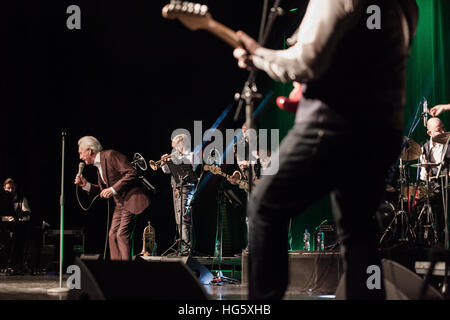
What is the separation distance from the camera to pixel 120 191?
20.0 feet

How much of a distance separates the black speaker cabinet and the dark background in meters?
5.69

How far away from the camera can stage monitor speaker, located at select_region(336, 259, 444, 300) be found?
87.7 inches

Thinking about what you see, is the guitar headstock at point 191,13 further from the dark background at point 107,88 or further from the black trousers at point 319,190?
the dark background at point 107,88

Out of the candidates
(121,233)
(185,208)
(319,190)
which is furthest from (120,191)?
(319,190)

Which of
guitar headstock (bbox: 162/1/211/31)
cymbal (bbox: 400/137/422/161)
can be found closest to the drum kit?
cymbal (bbox: 400/137/422/161)

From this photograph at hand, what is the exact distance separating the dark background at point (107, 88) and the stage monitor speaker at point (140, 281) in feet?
29.1

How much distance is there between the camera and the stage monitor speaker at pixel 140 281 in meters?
2.15

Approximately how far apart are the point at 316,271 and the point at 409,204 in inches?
79.7

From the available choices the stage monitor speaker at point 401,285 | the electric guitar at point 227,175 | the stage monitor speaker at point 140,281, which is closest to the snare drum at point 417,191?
the electric guitar at point 227,175

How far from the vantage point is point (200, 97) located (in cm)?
1149

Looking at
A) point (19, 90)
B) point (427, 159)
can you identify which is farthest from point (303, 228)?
point (19, 90)

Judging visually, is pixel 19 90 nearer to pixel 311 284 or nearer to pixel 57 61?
pixel 57 61

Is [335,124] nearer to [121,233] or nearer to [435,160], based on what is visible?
[121,233]

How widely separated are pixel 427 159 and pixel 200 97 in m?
5.57
